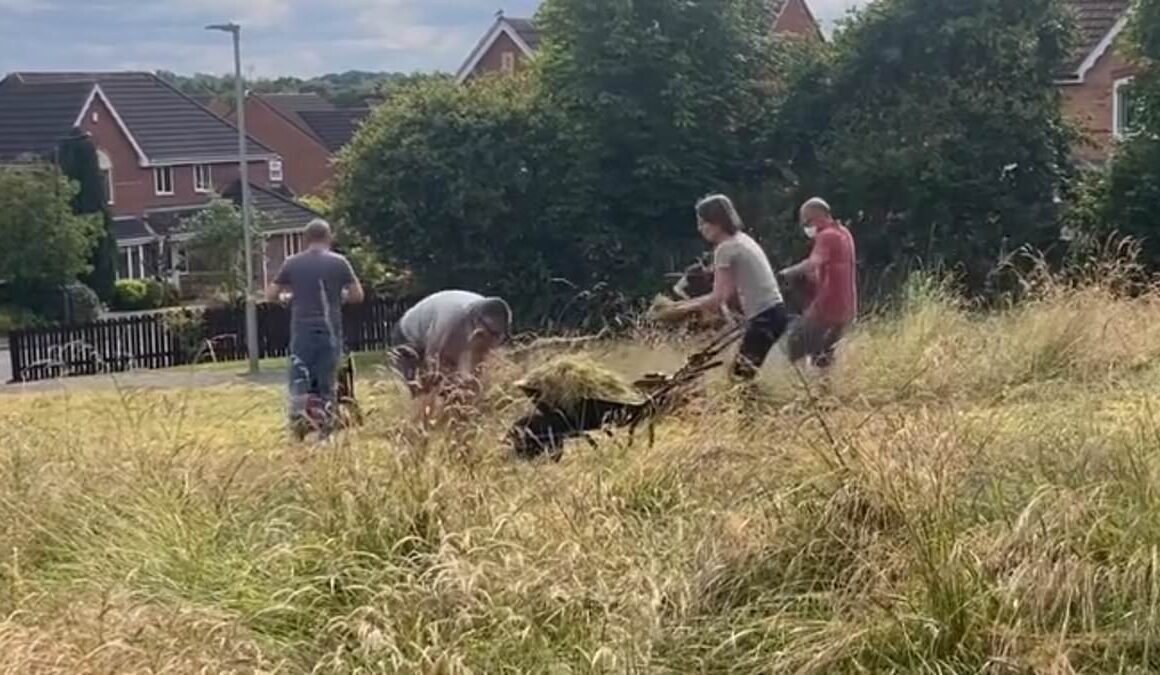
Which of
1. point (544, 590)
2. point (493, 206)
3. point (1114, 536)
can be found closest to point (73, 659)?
point (544, 590)

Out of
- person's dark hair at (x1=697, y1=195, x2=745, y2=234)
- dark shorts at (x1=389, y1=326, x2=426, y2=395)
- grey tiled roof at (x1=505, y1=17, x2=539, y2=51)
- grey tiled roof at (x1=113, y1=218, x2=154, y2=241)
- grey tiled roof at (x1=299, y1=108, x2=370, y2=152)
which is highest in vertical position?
grey tiled roof at (x1=505, y1=17, x2=539, y2=51)

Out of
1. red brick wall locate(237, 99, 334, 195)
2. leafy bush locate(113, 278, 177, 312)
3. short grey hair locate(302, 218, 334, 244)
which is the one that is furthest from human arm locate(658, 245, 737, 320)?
red brick wall locate(237, 99, 334, 195)

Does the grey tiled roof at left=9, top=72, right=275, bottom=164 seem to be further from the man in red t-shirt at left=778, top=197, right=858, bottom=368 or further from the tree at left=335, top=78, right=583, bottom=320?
the man in red t-shirt at left=778, top=197, right=858, bottom=368

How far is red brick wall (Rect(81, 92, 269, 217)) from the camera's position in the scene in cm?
4647

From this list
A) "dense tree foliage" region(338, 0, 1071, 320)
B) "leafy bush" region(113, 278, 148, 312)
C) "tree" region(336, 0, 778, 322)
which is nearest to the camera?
"dense tree foliage" region(338, 0, 1071, 320)

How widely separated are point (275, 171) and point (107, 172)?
10.6 meters

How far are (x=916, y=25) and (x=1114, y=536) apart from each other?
1780 centimetres

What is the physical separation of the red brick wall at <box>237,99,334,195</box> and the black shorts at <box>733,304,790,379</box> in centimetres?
5200

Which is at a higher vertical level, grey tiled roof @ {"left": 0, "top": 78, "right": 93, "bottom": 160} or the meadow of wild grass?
grey tiled roof @ {"left": 0, "top": 78, "right": 93, "bottom": 160}

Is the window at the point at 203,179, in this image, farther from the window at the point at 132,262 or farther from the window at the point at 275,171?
the window at the point at 132,262

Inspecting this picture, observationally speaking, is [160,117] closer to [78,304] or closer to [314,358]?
[78,304]

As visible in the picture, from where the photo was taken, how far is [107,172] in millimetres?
46156

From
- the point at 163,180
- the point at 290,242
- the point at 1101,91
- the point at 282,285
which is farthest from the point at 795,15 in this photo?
the point at 282,285

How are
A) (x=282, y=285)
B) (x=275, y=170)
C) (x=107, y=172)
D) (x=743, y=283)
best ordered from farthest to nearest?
(x=275, y=170) < (x=107, y=172) < (x=282, y=285) < (x=743, y=283)
